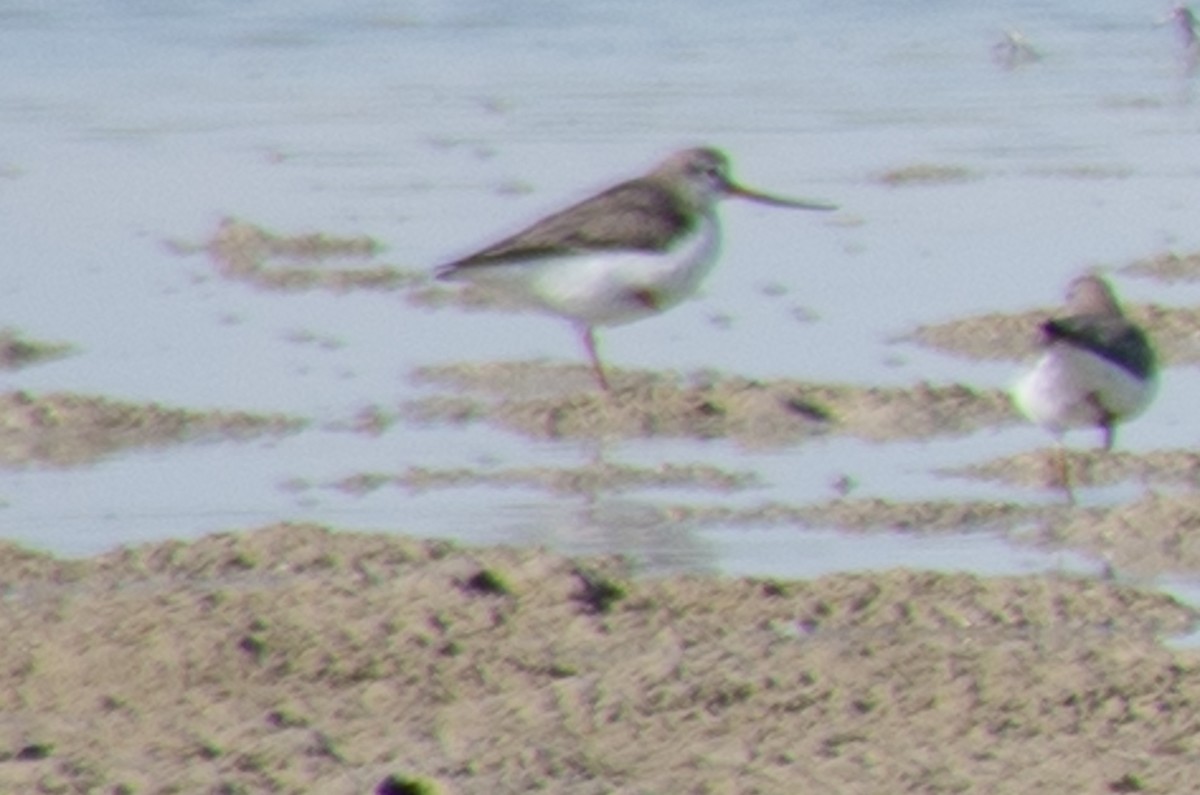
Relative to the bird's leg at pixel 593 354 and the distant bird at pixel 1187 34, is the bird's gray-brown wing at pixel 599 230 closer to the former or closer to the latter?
the bird's leg at pixel 593 354

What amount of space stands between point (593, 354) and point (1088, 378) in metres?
1.89

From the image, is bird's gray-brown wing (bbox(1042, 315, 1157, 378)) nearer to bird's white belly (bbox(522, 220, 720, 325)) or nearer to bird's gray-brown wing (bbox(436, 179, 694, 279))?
bird's white belly (bbox(522, 220, 720, 325))

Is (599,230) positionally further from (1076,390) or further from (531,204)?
(531,204)

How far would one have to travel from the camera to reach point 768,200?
11.6 meters

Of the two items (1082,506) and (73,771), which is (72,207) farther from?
(73,771)

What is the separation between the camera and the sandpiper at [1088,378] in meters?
8.67

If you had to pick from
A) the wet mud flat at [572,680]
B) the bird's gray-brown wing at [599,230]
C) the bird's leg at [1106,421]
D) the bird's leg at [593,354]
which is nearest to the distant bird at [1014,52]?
the bird's gray-brown wing at [599,230]

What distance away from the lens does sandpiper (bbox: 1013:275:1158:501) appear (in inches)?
341

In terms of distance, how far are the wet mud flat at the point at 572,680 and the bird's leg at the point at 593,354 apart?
8.55ft

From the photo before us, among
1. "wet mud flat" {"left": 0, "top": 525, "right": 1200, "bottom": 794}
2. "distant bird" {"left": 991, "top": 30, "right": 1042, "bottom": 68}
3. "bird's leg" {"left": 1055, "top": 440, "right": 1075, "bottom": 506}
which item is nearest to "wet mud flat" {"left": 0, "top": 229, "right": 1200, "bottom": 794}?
"wet mud flat" {"left": 0, "top": 525, "right": 1200, "bottom": 794}

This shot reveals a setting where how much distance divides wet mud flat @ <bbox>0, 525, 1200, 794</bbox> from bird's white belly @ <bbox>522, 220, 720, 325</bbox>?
3079 mm

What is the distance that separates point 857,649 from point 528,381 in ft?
12.6

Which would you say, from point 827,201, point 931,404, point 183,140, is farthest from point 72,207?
point 931,404

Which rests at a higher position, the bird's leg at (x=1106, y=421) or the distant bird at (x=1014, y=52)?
the distant bird at (x=1014, y=52)
